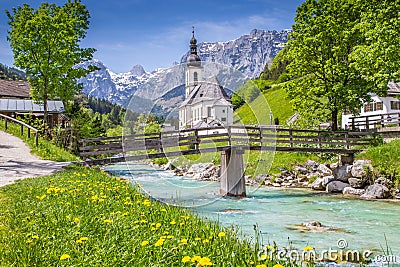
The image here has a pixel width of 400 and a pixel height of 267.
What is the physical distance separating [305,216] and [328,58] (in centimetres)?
2030

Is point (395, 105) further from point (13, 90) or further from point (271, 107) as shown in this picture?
point (13, 90)

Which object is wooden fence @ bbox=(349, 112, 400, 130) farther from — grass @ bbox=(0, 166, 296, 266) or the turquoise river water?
grass @ bbox=(0, 166, 296, 266)

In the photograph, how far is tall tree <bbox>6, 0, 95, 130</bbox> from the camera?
31812 mm

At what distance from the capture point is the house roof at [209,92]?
11391 mm

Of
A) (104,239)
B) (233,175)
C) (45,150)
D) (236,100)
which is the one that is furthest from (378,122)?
(104,239)

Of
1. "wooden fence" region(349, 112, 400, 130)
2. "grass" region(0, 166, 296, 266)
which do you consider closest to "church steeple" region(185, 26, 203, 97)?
"grass" region(0, 166, 296, 266)

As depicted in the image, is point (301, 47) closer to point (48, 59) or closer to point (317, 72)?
point (317, 72)

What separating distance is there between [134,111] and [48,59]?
23.4m

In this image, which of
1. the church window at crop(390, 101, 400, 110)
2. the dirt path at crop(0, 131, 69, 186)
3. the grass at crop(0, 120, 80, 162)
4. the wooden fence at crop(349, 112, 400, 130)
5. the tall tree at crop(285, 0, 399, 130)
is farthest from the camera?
the church window at crop(390, 101, 400, 110)

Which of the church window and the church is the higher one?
the church window

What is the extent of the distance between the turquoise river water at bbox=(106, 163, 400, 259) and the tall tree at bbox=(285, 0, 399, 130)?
1127 centimetres

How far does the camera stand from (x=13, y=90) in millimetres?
59750

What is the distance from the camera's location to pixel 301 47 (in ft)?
109

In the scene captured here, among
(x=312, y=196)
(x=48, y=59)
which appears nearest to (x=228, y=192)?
(x=312, y=196)
